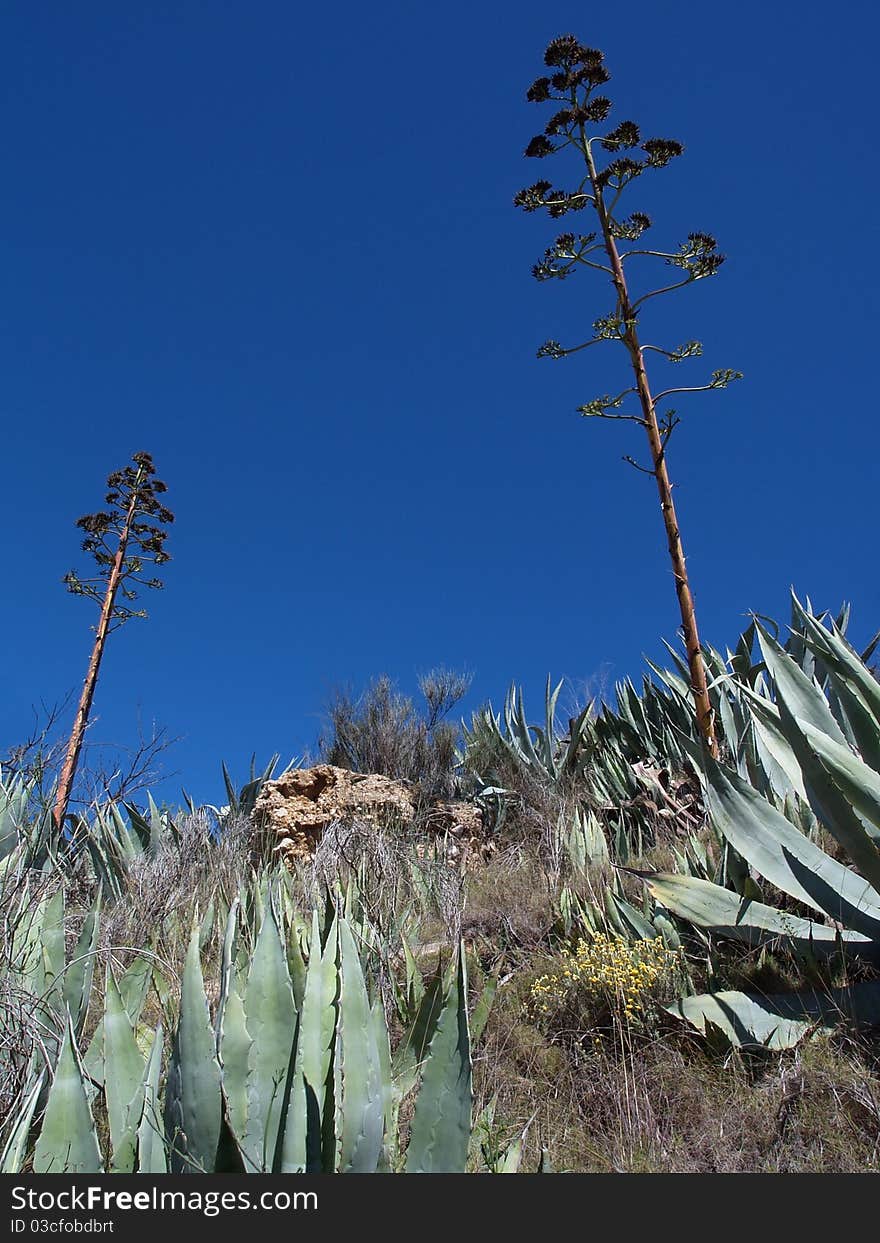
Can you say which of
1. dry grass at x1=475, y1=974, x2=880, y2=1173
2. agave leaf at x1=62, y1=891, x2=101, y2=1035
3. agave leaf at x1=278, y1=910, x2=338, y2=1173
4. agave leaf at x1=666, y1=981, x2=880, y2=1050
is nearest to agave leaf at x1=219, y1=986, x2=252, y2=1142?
agave leaf at x1=278, y1=910, x2=338, y2=1173

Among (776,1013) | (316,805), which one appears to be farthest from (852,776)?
(316,805)

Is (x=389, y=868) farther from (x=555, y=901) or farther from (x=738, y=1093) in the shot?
(x=738, y=1093)

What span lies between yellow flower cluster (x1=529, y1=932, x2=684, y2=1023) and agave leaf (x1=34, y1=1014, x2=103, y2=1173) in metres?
1.83

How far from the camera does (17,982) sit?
2.37 metres

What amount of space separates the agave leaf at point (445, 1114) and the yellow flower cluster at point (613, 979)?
1269 millimetres

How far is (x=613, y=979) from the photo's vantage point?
109 inches

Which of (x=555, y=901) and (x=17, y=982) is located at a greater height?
(x=555, y=901)

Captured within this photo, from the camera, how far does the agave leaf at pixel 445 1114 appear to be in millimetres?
1560

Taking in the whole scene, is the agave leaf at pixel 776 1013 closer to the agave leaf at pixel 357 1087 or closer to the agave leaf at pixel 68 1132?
the agave leaf at pixel 357 1087

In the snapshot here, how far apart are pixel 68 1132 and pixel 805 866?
245cm

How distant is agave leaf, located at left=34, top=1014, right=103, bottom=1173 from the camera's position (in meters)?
1.49

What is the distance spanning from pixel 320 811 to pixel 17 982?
13.5ft

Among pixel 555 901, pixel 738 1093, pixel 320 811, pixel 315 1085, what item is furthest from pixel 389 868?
pixel 315 1085

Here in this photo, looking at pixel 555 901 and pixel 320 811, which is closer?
pixel 555 901
